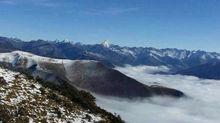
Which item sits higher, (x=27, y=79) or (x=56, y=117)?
(x=27, y=79)

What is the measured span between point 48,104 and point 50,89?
24.7 ft

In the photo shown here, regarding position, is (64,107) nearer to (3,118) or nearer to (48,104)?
(48,104)

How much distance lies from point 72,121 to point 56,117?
1970 mm

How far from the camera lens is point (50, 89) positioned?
2290 inches

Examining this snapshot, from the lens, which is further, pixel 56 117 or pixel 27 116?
pixel 56 117

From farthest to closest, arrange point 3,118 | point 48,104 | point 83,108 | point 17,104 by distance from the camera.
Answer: point 83,108 → point 48,104 → point 17,104 → point 3,118

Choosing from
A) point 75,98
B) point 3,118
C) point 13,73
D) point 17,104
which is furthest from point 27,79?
point 3,118

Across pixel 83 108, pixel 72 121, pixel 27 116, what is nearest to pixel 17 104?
pixel 27 116

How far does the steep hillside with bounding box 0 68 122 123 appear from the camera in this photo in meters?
45.7

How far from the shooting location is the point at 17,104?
1854 inches

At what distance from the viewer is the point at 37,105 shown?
49094 mm

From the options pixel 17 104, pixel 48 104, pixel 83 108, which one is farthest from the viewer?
pixel 83 108

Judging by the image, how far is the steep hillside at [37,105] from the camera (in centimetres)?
4570

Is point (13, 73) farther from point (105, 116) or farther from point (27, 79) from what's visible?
point (105, 116)
